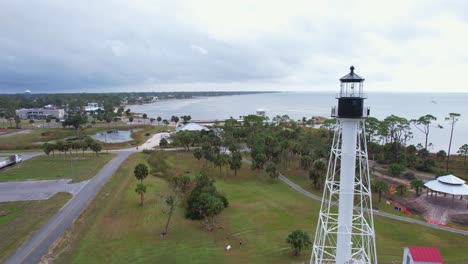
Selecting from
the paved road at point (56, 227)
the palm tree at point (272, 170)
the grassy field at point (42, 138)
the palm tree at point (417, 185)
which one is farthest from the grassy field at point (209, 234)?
the grassy field at point (42, 138)

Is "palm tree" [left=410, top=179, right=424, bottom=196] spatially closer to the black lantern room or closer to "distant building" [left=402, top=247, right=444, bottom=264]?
"distant building" [left=402, top=247, right=444, bottom=264]

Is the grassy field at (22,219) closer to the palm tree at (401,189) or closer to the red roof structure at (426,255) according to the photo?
the red roof structure at (426,255)

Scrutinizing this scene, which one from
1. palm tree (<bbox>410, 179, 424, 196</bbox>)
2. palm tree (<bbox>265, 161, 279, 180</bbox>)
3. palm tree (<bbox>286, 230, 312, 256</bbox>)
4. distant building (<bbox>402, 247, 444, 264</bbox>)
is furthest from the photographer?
palm tree (<bbox>265, 161, 279, 180</bbox>)

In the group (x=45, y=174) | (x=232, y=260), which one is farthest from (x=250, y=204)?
(x=45, y=174)

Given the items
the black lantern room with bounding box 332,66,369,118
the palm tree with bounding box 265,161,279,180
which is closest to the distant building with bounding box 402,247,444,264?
the black lantern room with bounding box 332,66,369,118

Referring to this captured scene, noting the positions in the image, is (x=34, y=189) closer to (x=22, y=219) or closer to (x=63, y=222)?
(x=22, y=219)
